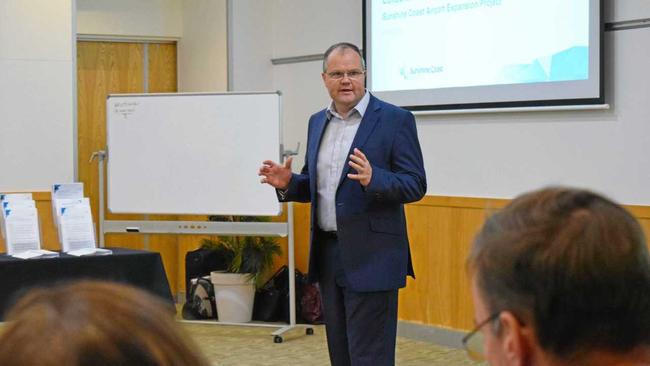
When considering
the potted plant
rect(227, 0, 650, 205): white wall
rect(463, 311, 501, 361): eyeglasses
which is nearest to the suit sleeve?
rect(227, 0, 650, 205): white wall

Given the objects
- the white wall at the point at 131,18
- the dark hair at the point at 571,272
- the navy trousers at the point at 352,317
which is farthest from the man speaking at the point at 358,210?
the white wall at the point at 131,18

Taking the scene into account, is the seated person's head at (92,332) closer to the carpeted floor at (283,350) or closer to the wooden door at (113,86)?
the carpeted floor at (283,350)

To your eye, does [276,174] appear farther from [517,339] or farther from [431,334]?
[431,334]

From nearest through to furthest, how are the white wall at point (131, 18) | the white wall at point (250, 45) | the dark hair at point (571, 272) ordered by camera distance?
the dark hair at point (571, 272), the white wall at point (250, 45), the white wall at point (131, 18)

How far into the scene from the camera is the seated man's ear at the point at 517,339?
0.97m

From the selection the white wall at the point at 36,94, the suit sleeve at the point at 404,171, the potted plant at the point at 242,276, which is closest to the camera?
the suit sleeve at the point at 404,171

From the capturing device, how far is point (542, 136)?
5414mm

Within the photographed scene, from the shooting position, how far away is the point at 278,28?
23.6 ft

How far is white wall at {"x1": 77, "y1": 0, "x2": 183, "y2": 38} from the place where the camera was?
7426mm

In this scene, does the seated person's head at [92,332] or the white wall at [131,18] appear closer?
the seated person's head at [92,332]

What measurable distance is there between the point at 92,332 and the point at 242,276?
6000mm

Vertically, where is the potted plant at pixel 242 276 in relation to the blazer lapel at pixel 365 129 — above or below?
below

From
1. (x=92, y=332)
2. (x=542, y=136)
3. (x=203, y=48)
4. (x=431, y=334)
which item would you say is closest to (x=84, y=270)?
(x=431, y=334)

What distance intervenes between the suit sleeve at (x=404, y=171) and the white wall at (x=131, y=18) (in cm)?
460
